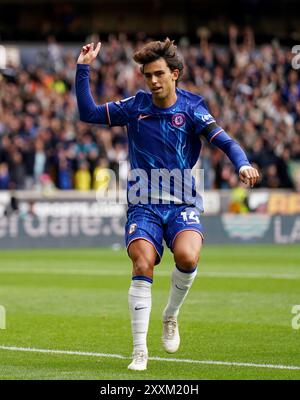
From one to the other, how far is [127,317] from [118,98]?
1985 centimetres

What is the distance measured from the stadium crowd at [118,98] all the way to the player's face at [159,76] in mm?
18895

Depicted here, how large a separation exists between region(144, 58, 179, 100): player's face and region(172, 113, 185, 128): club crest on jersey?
0.22 metres

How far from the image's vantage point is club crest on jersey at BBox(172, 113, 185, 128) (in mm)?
9219

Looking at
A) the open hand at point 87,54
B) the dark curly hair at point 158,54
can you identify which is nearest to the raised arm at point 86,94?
the open hand at point 87,54

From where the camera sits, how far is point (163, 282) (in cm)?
1778

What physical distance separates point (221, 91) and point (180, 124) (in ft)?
83.2

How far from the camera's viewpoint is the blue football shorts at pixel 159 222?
8961 millimetres

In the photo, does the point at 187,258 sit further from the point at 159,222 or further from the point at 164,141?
the point at 164,141

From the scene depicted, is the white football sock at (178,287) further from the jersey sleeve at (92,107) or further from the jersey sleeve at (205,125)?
the jersey sleeve at (92,107)

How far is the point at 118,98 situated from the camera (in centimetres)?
3222

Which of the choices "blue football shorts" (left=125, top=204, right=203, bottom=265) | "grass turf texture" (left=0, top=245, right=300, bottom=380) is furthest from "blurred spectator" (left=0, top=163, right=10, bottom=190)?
"blue football shorts" (left=125, top=204, right=203, bottom=265)

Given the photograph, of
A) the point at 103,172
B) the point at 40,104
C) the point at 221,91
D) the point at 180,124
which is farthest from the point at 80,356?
the point at 221,91

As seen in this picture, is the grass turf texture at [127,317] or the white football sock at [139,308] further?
the grass turf texture at [127,317]

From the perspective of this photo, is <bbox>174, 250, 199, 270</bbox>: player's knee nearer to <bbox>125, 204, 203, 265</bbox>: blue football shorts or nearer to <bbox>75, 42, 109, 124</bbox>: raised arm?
<bbox>125, 204, 203, 265</bbox>: blue football shorts
